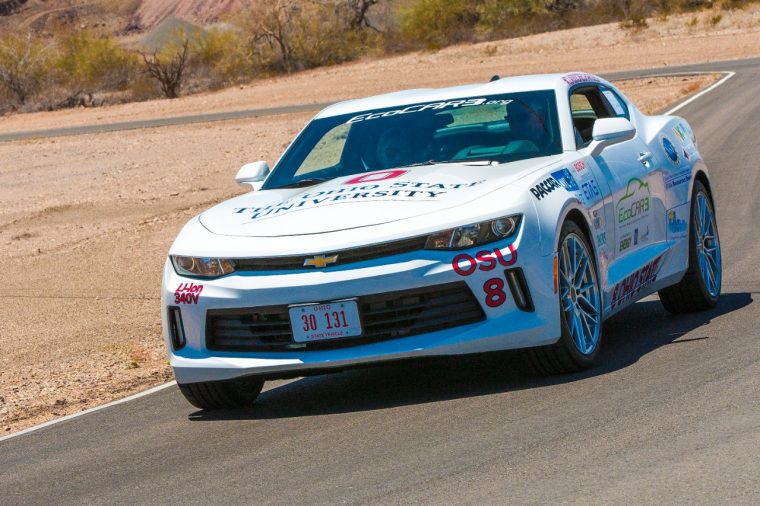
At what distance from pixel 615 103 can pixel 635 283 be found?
153 cm

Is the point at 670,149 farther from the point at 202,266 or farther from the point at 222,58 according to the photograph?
the point at 222,58

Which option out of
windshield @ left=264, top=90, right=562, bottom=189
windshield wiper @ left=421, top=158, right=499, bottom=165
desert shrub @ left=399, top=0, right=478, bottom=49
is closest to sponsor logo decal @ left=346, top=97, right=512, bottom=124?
windshield @ left=264, top=90, right=562, bottom=189

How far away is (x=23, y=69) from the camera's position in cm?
7319

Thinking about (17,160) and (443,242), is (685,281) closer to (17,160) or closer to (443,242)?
(443,242)

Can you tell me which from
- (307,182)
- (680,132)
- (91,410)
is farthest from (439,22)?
(91,410)

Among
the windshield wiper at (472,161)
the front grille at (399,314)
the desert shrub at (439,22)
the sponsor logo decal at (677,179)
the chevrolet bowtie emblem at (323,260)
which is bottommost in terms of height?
the desert shrub at (439,22)

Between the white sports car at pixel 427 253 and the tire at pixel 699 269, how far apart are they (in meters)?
0.60

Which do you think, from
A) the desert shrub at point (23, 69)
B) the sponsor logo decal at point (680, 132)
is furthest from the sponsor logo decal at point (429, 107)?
the desert shrub at point (23, 69)

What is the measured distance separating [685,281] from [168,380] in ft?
10.9

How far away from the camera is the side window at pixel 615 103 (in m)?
9.15

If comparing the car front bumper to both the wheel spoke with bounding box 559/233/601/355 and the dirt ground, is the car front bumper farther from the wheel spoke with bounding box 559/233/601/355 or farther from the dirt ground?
the dirt ground

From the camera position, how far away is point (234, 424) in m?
7.18

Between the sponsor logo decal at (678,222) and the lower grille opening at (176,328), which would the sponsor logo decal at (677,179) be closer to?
the sponsor logo decal at (678,222)

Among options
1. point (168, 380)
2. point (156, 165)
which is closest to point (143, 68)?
point (156, 165)
